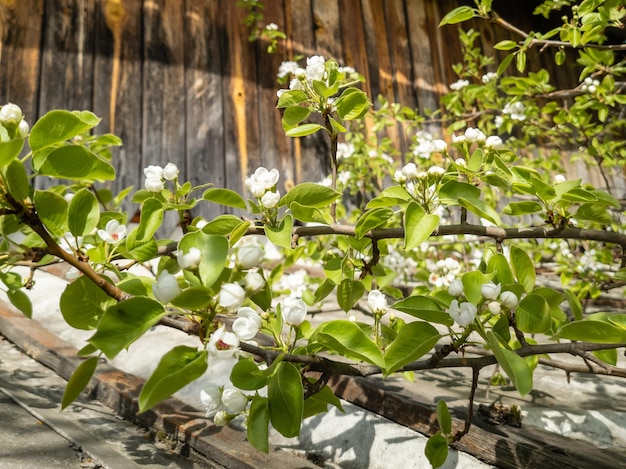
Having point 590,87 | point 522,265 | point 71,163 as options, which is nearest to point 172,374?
point 71,163

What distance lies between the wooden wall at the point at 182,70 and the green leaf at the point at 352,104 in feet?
5.75

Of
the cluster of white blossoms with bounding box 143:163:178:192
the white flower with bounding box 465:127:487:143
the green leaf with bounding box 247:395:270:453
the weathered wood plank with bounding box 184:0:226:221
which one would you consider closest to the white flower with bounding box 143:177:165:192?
the cluster of white blossoms with bounding box 143:163:178:192

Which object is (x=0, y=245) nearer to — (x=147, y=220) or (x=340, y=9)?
(x=147, y=220)

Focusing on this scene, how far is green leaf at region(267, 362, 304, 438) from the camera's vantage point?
511 millimetres

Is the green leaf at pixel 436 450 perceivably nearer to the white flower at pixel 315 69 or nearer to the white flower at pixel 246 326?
the white flower at pixel 246 326

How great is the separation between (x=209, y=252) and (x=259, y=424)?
0.20m

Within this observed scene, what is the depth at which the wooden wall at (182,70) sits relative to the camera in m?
2.21

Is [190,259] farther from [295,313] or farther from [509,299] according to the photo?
[509,299]

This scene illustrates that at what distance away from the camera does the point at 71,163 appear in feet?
1.81

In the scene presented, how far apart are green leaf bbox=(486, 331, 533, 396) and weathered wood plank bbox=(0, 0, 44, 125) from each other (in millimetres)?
2232

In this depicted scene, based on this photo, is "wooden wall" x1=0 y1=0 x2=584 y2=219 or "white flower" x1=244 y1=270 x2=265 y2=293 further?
"wooden wall" x1=0 y1=0 x2=584 y2=219

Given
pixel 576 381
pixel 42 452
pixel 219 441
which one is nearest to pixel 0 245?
pixel 42 452

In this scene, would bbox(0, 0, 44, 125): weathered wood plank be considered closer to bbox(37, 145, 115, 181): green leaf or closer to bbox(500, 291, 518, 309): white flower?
bbox(37, 145, 115, 181): green leaf

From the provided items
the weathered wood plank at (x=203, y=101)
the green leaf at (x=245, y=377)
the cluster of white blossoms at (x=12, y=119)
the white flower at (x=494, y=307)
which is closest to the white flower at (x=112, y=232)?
the cluster of white blossoms at (x=12, y=119)
